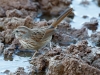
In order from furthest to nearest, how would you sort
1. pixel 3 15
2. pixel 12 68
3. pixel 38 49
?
1. pixel 3 15
2. pixel 38 49
3. pixel 12 68

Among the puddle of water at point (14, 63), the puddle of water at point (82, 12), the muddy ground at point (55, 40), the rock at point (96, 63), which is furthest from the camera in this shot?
the puddle of water at point (82, 12)

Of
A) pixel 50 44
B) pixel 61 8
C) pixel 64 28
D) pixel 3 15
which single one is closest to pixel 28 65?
pixel 50 44

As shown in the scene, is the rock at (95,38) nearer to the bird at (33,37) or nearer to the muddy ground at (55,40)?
the muddy ground at (55,40)

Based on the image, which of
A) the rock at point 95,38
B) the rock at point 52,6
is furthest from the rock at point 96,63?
the rock at point 52,6

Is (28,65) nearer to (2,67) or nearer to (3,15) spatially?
(2,67)

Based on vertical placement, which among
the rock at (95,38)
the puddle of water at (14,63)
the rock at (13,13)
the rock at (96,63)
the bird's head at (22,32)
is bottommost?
the puddle of water at (14,63)

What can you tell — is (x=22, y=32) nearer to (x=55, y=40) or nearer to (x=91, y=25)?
(x=55, y=40)

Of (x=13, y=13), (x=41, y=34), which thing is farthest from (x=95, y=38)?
(x=13, y=13)

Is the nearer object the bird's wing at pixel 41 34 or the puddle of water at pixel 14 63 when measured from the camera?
the puddle of water at pixel 14 63
